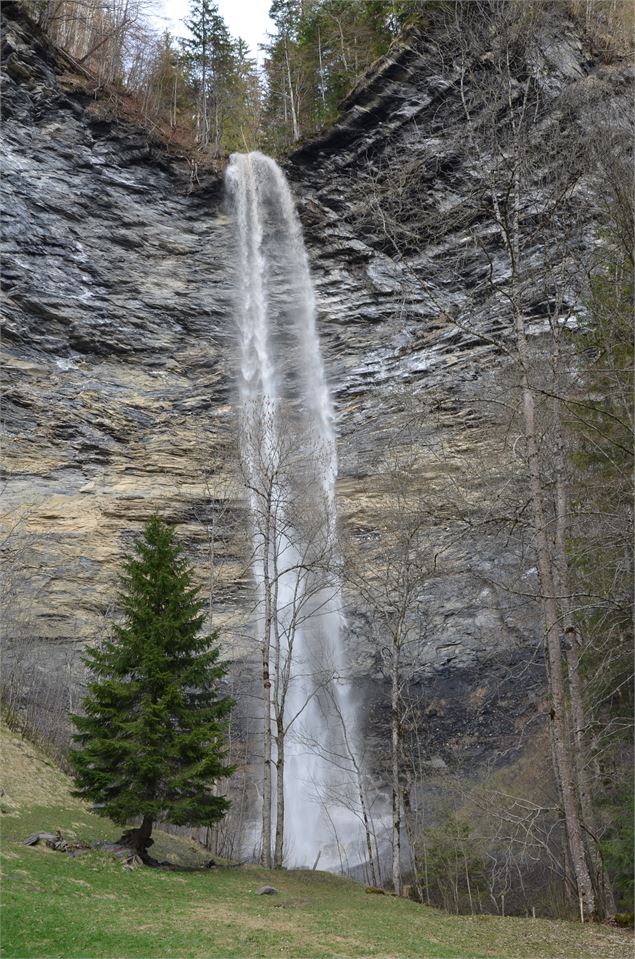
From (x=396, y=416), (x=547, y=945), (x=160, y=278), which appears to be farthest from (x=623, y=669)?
(x=160, y=278)

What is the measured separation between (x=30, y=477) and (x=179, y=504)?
14.7 ft

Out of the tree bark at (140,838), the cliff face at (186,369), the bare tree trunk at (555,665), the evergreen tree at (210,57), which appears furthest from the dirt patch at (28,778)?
the evergreen tree at (210,57)

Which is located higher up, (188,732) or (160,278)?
(160,278)

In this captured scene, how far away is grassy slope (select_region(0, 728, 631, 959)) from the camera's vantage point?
6.25m

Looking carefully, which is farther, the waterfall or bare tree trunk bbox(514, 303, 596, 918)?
the waterfall

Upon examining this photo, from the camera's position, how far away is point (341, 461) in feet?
80.4

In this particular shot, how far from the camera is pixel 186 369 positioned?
2519 centimetres

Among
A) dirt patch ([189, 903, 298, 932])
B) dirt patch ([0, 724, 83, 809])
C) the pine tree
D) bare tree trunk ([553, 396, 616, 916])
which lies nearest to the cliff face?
dirt patch ([0, 724, 83, 809])

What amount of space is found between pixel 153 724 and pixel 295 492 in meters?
13.2

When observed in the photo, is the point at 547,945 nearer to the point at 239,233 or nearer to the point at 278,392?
the point at 278,392

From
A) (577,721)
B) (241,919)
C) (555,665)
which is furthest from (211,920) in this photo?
(577,721)

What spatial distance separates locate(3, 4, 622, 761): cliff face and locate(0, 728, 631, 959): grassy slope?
392 inches

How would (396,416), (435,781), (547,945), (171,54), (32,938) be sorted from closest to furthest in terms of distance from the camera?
(32,938) < (547,945) < (435,781) < (396,416) < (171,54)

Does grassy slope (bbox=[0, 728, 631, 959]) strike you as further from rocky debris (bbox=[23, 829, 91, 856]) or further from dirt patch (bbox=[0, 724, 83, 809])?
dirt patch (bbox=[0, 724, 83, 809])
